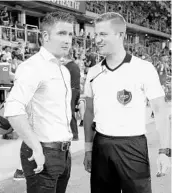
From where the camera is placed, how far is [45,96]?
7.82ft

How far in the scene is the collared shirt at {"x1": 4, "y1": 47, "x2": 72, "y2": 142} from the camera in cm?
229

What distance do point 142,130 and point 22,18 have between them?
2158cm

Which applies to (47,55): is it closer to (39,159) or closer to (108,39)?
(108,39)

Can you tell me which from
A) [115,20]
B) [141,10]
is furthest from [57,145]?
[141,10]

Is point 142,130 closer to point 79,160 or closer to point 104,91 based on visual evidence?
point 104,91

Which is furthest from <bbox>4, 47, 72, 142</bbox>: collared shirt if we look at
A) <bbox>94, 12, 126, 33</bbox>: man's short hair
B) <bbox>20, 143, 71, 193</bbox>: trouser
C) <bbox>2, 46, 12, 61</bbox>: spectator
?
<bbox>2, 46, 12, 61</bbox>: spectator

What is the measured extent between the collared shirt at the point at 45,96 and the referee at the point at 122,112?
0.33 m

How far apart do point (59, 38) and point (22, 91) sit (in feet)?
1.58

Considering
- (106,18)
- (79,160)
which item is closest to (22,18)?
(79,160)

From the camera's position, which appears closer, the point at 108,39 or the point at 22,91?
the point at 22,91

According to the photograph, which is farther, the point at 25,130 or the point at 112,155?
the point at 112,155

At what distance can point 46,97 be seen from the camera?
2387 millimetres

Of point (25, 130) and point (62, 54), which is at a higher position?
point (62, 54)

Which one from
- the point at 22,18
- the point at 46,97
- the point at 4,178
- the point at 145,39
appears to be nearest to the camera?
the point at 46,97
